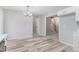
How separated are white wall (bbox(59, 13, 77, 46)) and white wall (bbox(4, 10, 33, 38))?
432mm

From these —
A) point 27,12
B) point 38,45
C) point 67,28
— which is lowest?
point 38,45

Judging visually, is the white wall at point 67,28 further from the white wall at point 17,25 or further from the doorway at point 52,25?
the white wall at point 17,25

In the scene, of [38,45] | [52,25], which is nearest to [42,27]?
[52,25]

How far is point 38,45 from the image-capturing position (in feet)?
3.74

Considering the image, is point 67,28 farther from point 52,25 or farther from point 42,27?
point 42,27

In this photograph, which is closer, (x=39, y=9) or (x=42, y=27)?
(x=39, y=9)

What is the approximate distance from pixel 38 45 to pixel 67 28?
458mm

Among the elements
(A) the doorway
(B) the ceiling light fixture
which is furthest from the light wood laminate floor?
(B) the ceiling light fixture

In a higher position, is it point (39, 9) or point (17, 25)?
point (39, 9)

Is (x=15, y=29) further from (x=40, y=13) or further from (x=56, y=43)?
(x=56, y=43)

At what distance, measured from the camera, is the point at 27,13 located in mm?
1112
